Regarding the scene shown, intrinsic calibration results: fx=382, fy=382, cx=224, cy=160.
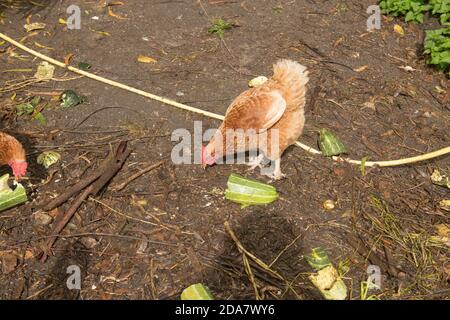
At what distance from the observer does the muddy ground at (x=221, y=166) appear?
2955 millimetres

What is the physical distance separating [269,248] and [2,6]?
202 inches

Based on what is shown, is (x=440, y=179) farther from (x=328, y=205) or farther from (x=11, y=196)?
(x=11, y=196)

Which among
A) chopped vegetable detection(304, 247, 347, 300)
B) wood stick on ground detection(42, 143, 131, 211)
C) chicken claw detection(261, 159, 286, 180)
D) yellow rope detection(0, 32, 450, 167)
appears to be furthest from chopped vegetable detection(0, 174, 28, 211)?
chopped vegetable detection(304, 247, 347, 300)

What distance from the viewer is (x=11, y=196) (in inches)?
125

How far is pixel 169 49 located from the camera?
4.99 metres

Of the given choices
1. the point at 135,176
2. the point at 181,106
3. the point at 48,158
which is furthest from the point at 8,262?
the point at 181,106

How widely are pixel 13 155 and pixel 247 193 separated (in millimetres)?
2069

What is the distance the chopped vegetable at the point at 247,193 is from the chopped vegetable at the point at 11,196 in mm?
1728

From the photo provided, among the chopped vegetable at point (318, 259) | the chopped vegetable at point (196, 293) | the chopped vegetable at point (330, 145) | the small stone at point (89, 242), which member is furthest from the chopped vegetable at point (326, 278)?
the small stone at point (89, 242)

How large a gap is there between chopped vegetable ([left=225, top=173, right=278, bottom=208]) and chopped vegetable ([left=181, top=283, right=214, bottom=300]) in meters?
0.88

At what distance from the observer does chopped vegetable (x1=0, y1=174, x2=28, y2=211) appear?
3.17 m

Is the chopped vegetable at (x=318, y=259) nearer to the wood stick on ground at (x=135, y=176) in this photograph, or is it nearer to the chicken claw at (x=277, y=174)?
the chicken claw at (x=277, y=174)

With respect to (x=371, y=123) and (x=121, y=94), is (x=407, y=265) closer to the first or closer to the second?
(x=371, y=123)
